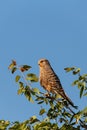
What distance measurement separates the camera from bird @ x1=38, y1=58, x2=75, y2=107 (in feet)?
24.7

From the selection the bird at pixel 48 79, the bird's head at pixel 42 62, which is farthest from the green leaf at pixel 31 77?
the bird's head at pixel 42 62

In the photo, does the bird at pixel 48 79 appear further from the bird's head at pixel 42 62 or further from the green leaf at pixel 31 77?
the green leaf at pixel 31 77

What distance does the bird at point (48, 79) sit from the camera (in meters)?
7.52

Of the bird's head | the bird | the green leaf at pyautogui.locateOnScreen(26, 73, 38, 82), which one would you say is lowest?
the green leaf at pyautogui.locateOnScreen(26, 73, 38, 82)

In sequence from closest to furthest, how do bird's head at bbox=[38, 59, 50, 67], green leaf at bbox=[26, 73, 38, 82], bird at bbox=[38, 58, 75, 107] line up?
green leaf at bbox=[26, 73, 38, 82] → bird at bbox=[38, 58, 75, 107] → bird's head at bbox=[38, 59, 50, 67]

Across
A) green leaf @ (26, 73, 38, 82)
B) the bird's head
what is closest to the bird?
the bird's head

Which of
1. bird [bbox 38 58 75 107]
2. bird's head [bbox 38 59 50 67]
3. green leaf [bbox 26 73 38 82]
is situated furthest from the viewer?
bird's head [bbox 38 59 50 67]

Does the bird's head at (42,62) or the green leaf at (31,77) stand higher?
the bird's head at (42,62)

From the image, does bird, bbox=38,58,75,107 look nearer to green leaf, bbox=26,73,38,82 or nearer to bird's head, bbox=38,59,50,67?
bird's head, bbox=38,59,50,67

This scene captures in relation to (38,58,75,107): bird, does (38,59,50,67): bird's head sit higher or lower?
higher

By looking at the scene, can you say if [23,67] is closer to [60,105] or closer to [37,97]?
[37,97]

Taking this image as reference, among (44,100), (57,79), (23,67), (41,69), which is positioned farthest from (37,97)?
(41,69)

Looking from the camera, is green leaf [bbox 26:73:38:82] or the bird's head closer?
green leaf [bbox 26:73:38:82]

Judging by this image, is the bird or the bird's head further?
the bird's head
